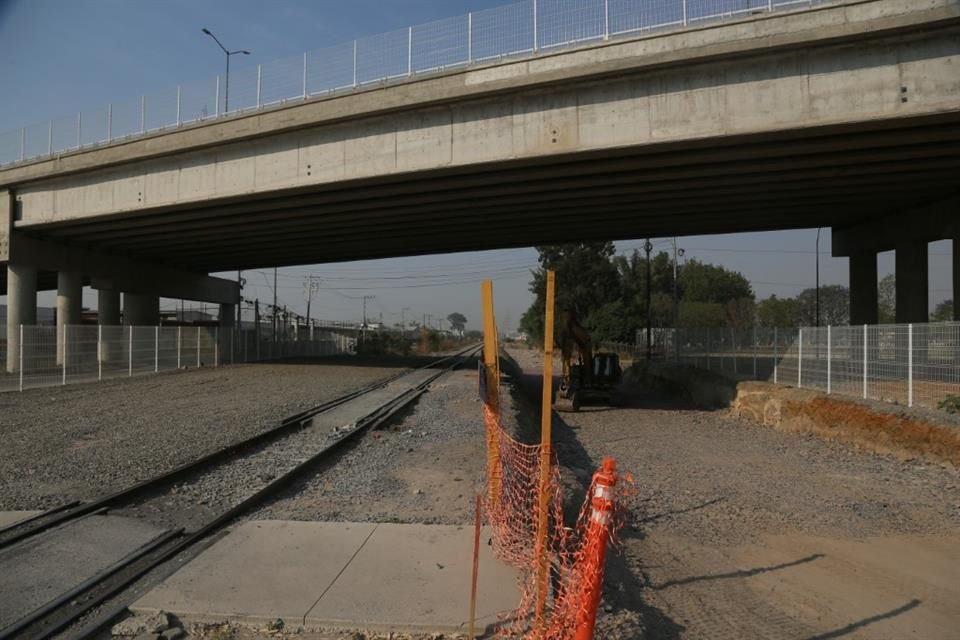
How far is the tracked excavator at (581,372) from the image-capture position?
22.9 meters

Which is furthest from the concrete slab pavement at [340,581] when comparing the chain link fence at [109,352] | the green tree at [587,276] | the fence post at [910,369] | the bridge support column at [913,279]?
the green tree at [587,276]

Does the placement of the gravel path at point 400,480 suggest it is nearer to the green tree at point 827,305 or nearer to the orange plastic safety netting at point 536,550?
the orange plastic safety netting at point 536,550

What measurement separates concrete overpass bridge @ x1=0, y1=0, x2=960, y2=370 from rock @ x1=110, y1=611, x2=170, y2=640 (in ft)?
50.5

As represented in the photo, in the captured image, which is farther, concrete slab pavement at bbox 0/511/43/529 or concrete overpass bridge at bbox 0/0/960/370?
concrete overpass bridge at bbox 0/0/960/370

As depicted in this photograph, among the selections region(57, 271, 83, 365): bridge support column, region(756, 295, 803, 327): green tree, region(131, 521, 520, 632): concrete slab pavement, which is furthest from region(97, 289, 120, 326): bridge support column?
region(756, 295, 803, 327): green tree

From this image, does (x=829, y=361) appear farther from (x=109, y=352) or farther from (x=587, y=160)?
(x=109, y=352)

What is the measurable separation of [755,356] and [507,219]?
36.3 feet

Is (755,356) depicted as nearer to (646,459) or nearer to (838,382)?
(838,382)

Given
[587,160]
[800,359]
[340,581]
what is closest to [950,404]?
[800,359]

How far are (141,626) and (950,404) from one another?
14.7 m

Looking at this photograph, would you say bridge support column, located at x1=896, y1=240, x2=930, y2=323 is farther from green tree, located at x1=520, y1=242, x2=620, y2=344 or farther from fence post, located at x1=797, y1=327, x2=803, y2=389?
green tree, located at x1=520, y1=242, x2=620, y2=344

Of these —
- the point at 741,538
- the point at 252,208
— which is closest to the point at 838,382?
the point at 741,538

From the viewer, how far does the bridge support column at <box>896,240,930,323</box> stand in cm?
2550

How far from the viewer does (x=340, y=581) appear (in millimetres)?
5359
